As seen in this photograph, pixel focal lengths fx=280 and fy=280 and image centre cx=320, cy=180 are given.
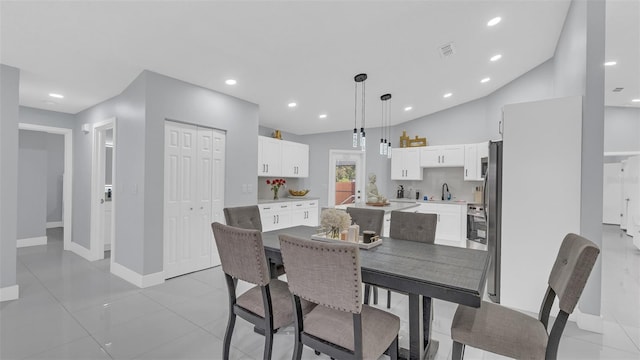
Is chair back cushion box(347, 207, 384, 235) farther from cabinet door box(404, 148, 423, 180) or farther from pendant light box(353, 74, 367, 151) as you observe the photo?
cabinet door box(404, 148, 423, 180)

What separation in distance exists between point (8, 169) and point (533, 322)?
481 cm

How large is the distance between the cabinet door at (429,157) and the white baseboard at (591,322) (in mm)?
3763

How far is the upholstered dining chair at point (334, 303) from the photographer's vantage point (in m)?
1.33

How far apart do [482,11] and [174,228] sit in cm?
420

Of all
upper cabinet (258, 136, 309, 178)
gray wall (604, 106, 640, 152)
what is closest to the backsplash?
upper cabinet (258, 136, 309, 178)

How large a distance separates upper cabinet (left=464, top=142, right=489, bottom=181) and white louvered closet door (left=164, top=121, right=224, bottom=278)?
15.0 ft

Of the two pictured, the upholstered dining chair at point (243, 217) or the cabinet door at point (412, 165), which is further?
the cabinet door at point (412, 165)

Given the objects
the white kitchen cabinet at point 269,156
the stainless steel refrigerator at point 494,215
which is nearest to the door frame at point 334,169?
the white kitchen cabinet at point 269,156

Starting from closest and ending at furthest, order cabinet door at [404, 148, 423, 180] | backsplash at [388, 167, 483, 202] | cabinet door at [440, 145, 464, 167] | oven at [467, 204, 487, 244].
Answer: oven at [467, 204, 487, 244]
cabinet door at [440, 145, 464, 167]
backsplash at [388, 167, 483, 202]
cabinet door at [404, 148, 423, 180]

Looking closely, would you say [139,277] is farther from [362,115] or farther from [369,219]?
[362,115]

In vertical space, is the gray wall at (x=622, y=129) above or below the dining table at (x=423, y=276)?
above

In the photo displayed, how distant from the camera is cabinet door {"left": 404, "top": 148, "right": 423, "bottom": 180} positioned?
6148mm

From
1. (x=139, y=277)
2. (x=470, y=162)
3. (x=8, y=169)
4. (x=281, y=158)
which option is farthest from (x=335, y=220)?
(x=470, y=162)

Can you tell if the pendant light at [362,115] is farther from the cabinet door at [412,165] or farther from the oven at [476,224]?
the oven at [476,224]
